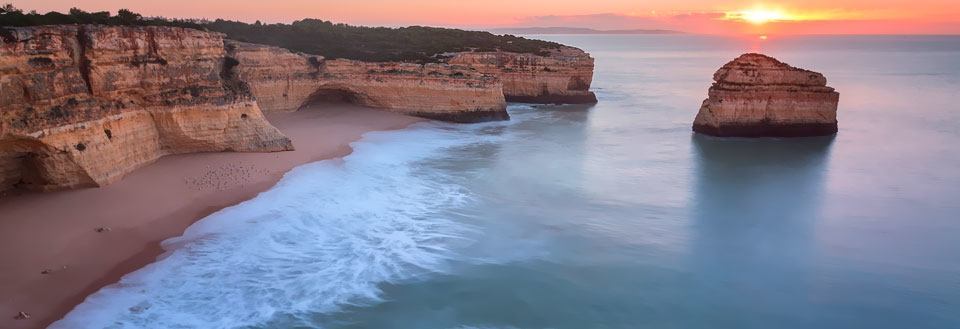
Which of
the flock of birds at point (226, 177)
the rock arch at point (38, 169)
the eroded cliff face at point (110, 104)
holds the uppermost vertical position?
the eroded cliff face at point (110, 104)

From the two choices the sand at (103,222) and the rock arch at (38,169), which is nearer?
the sand at (103,222)

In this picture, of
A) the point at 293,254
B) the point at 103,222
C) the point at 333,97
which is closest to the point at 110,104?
the point at 103,222

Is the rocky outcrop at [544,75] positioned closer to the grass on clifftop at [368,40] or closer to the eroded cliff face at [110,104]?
the grass on clifftop at [368,40]

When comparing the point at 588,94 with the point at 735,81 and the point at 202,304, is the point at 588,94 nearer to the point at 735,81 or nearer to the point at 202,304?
the point at 735,81

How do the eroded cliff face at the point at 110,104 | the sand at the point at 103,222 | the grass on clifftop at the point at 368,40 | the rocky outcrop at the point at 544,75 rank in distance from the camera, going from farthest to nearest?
the rocky outcrop at the point at 544,75 → the grass on clifftop at the point at 368,40 → the eroded cliff face at the point at 110,104 → the sand at the point at 103,222

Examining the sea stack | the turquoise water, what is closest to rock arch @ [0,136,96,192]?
the turquoise water

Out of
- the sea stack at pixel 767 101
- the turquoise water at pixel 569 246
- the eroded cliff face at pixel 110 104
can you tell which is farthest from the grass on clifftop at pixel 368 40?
the sea stack at pixel 767 101

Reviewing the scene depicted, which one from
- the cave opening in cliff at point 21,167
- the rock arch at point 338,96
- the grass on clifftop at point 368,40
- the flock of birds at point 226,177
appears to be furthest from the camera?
the grass on clifftop at point 368,40

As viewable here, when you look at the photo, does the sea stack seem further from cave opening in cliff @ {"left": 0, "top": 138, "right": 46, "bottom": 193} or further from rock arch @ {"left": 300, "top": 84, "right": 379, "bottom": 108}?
cave opening in cliff @ {"left": 0, "top": 138, "right": 46, "bottom": 193}

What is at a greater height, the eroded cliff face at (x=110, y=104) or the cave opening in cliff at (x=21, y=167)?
the eroded cliff face at (x=110, y=104)
